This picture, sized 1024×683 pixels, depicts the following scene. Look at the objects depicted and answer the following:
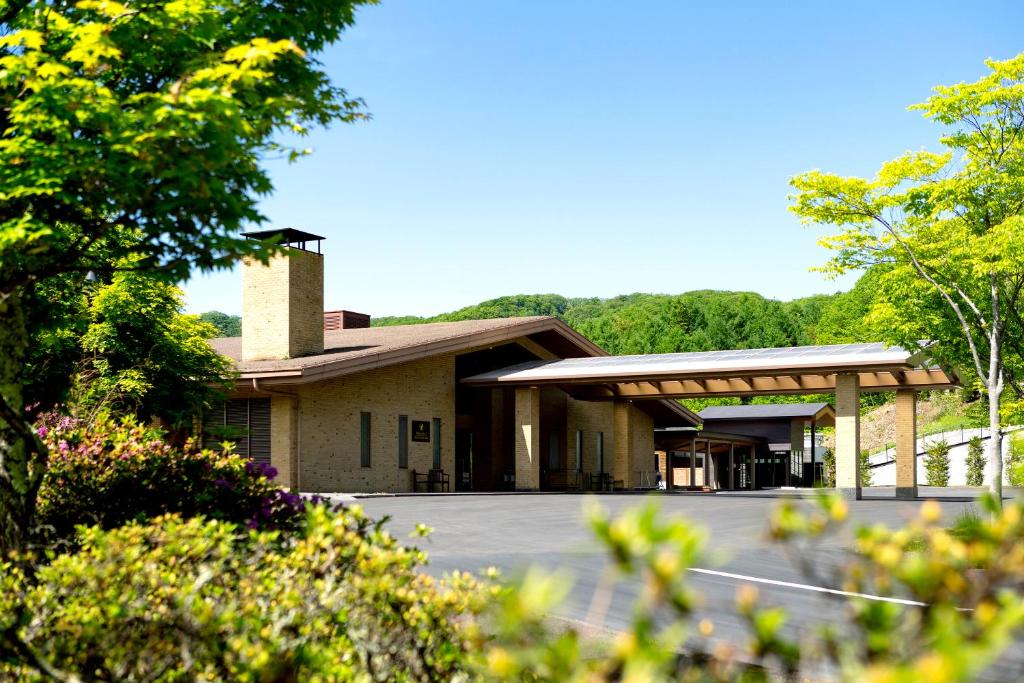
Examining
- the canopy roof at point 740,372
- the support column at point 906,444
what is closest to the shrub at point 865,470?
the canopy roof at point 740,372

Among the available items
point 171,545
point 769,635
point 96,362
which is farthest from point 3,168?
point 96,362

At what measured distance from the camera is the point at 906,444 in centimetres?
3109

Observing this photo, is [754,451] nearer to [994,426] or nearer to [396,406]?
[396,406]

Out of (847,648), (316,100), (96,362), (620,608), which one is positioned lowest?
(620,608)

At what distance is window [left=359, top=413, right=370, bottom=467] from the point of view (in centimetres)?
3073

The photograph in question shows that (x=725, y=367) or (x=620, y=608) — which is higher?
(x=725, y=367)

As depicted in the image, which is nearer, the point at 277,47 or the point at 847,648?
the point at 847,648

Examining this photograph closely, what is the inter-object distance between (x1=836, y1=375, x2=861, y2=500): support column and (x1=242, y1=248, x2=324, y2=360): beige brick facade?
605 inches

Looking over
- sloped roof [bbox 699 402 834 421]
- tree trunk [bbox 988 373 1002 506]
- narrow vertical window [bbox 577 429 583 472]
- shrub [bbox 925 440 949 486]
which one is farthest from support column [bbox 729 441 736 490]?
tree trunk [bbox 988 373 1002 506]

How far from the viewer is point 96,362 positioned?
2084 cm

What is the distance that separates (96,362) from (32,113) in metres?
14.8

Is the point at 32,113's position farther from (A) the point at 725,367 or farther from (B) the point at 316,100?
(A) the point at 725,367

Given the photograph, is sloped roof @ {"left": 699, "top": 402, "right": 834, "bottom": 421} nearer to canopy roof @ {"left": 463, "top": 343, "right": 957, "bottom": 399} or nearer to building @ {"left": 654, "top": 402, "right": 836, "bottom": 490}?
building @ {"left": 654, "top": 402, "right": 836, "bottom": 490}

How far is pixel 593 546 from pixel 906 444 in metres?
31.2
